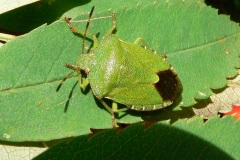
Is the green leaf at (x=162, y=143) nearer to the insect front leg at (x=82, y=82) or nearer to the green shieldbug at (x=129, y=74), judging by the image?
the green shieldbug at (x=129, y=74)

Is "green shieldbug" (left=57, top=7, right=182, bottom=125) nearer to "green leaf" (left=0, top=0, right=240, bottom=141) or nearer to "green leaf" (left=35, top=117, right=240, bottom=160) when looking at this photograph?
"green leaf" (left=0, top=0, right=240, bottom=141)

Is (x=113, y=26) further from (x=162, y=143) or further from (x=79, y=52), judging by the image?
(x=162, y=143)

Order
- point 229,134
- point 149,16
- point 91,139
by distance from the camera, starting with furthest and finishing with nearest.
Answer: point 149,16
point 229,134
point 91,139

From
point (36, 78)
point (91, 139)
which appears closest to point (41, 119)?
point (36, 78)

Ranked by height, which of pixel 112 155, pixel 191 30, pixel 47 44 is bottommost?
pixel 112 155

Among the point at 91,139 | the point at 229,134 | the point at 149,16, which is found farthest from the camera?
the point at 149,16

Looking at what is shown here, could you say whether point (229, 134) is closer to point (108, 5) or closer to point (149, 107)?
point (149, 107)
